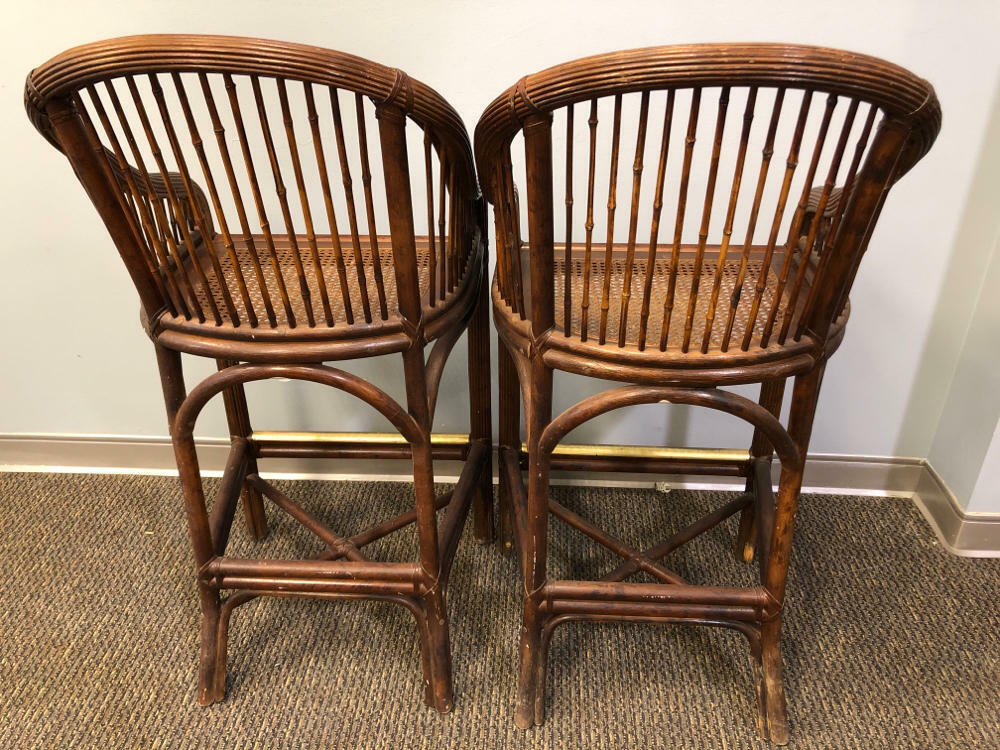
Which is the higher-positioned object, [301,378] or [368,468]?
[301,378]

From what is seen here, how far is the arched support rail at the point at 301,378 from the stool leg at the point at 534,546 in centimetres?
18

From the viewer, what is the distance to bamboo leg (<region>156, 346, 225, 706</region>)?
1.09 m

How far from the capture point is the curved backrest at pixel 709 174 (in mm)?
702

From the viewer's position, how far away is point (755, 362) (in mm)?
908

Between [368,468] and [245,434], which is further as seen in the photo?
[368,468]

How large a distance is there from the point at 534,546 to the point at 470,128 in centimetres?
81

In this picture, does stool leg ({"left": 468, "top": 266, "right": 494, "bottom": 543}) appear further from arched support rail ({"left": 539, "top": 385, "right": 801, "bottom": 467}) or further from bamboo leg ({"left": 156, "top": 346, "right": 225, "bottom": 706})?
bamboo leg ({"left": 156, "top": 346, "right": 225, "bottom": 706})

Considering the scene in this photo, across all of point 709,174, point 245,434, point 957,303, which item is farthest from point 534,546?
point 957,303

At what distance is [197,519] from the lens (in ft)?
3.81

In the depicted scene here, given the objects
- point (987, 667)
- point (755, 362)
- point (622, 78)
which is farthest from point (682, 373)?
point (987, 667)

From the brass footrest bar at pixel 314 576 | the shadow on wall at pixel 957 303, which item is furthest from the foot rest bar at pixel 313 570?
the shadow on wall at pixel 957 303

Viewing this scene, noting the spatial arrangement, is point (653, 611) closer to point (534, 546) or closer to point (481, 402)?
point (534, 546)

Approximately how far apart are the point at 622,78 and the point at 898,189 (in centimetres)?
96

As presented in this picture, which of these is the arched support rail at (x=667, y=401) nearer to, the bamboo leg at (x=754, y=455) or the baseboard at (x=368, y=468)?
the bamboo leg at (x=754, y=455)
